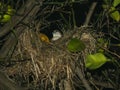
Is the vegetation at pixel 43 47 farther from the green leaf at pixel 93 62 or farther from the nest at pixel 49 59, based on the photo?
the green leaf at pixel 93 62

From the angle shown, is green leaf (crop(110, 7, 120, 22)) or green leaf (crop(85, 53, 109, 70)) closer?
green leaf (crop(85, 53, 109, 70))

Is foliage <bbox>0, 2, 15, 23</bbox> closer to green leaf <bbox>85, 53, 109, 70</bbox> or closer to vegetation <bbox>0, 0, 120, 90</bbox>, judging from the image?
vegetation <bbox>0, 0, 120, 90</bbox>

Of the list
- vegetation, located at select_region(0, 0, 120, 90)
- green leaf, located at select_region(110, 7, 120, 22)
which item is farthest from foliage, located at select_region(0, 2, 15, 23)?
green leaf, located at select_region(110, 7, 120, 22)

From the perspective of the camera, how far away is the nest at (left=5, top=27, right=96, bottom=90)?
3.09 feet

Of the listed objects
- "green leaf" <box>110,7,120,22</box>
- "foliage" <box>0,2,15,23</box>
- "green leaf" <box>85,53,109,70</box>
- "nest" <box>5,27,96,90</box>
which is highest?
"foliage" <box>0,2,15,23</box>

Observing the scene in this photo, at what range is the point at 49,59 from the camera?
3.09ft

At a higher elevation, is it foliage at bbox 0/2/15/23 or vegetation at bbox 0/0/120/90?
foliage at bbox 0/2/15/23

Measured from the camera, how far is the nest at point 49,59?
942 mm

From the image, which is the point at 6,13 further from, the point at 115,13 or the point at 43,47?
the point at 115,13

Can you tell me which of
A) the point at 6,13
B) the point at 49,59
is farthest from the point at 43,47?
the point at 6,13

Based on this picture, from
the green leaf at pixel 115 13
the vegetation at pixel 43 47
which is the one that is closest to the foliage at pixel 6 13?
the vegetation at pixel 43 47

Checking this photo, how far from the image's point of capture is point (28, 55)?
38.2 inches

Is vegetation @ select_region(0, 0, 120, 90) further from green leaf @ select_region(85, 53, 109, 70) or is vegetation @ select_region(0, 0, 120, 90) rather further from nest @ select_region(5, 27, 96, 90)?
green leaf @ select_region(85, 53, 109, 70)

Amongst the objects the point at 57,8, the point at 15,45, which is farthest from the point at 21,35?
the point at 57,8
